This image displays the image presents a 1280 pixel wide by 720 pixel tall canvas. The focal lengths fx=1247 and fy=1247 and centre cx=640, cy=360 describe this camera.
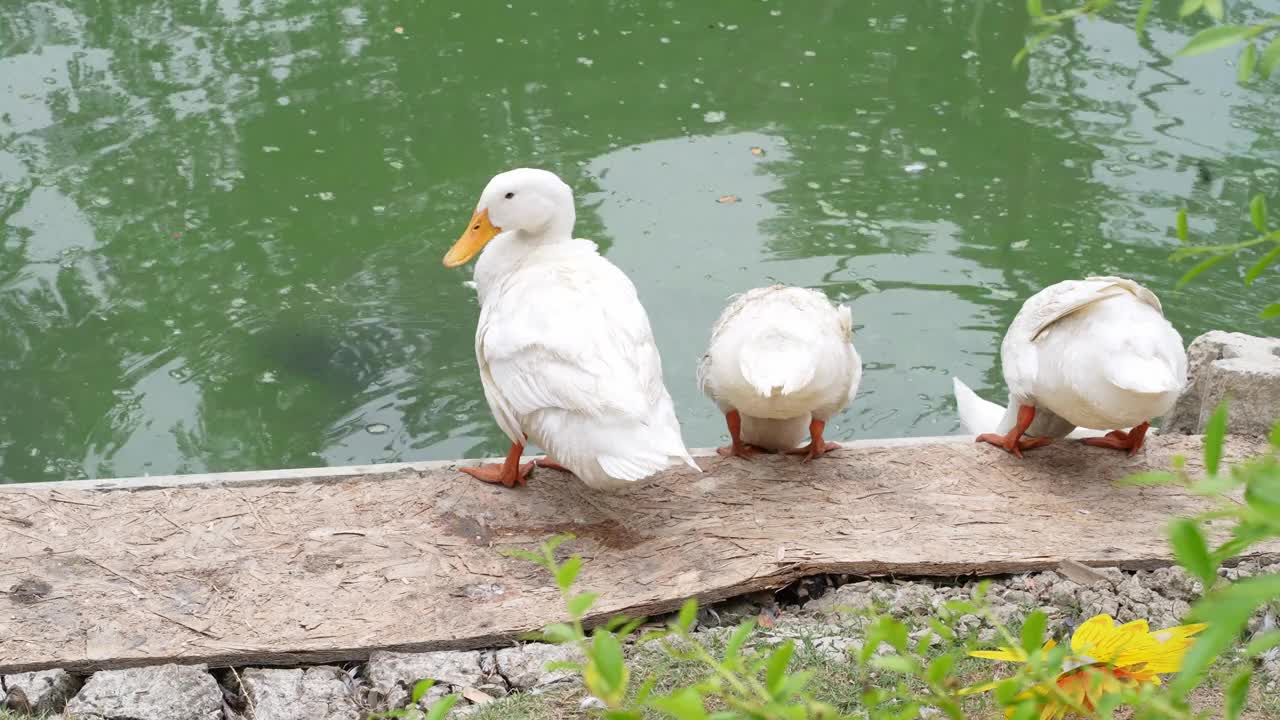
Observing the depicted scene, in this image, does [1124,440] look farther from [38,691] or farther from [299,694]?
[38,691]

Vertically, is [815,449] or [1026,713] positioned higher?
[1026,713]

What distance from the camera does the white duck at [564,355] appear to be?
3.79 m

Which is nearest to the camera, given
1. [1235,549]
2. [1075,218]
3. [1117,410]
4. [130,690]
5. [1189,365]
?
[1235,549]

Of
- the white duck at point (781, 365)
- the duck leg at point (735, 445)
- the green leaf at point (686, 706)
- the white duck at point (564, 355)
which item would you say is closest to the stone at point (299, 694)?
the white duck at point (564, 355)

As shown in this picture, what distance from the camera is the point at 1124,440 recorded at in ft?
15.6

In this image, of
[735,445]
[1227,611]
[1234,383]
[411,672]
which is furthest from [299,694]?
[1234,383]

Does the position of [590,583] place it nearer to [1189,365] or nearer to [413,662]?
[413,662]

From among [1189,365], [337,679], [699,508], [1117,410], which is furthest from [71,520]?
[1189,365]

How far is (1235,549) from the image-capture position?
0.99m

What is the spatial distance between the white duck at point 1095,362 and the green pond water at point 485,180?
4.23 ft

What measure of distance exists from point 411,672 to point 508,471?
3.53 ft

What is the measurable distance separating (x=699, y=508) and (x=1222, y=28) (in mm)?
3335

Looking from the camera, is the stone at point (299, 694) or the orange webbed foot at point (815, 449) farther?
the orange webbed foot at point (815, 449)

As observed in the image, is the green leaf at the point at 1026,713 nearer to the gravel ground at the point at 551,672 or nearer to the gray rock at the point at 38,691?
the gravel ground at the point at 551,672
